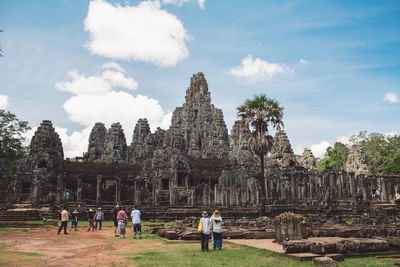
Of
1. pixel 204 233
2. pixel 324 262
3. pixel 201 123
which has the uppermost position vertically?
pixel 201 123

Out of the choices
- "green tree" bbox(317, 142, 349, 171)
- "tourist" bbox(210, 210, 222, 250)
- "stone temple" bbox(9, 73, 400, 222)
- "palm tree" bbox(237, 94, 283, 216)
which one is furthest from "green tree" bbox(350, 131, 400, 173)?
"tourist" bbox(210, 210, 222, 250)

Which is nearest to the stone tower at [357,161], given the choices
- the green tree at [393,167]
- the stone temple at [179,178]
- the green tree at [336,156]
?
the stone temple at [179,178]

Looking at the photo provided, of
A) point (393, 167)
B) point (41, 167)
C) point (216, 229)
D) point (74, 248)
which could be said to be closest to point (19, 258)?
point (74, 248)

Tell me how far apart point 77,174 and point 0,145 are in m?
13.3

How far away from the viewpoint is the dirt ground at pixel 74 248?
949cm

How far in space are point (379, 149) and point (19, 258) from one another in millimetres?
63907

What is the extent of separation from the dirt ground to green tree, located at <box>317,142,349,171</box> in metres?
58.0

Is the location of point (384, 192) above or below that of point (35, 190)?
below

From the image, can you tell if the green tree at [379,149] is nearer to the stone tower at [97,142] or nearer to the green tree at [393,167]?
the green tree at [393,167]

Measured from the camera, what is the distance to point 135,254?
10.7 metres

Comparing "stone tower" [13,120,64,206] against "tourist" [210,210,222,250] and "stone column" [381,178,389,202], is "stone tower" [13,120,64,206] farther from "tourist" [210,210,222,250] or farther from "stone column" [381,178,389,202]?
"stone column" [381,178,389,202]

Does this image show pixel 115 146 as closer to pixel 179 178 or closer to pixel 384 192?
pixel 179 178

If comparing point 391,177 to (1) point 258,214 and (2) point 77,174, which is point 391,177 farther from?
(2) point 77,174

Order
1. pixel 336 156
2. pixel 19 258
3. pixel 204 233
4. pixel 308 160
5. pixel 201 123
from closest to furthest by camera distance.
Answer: pixel 19 258, pixel 204 233, pixel 308 160, pixel 336 156, pixel 201 123
